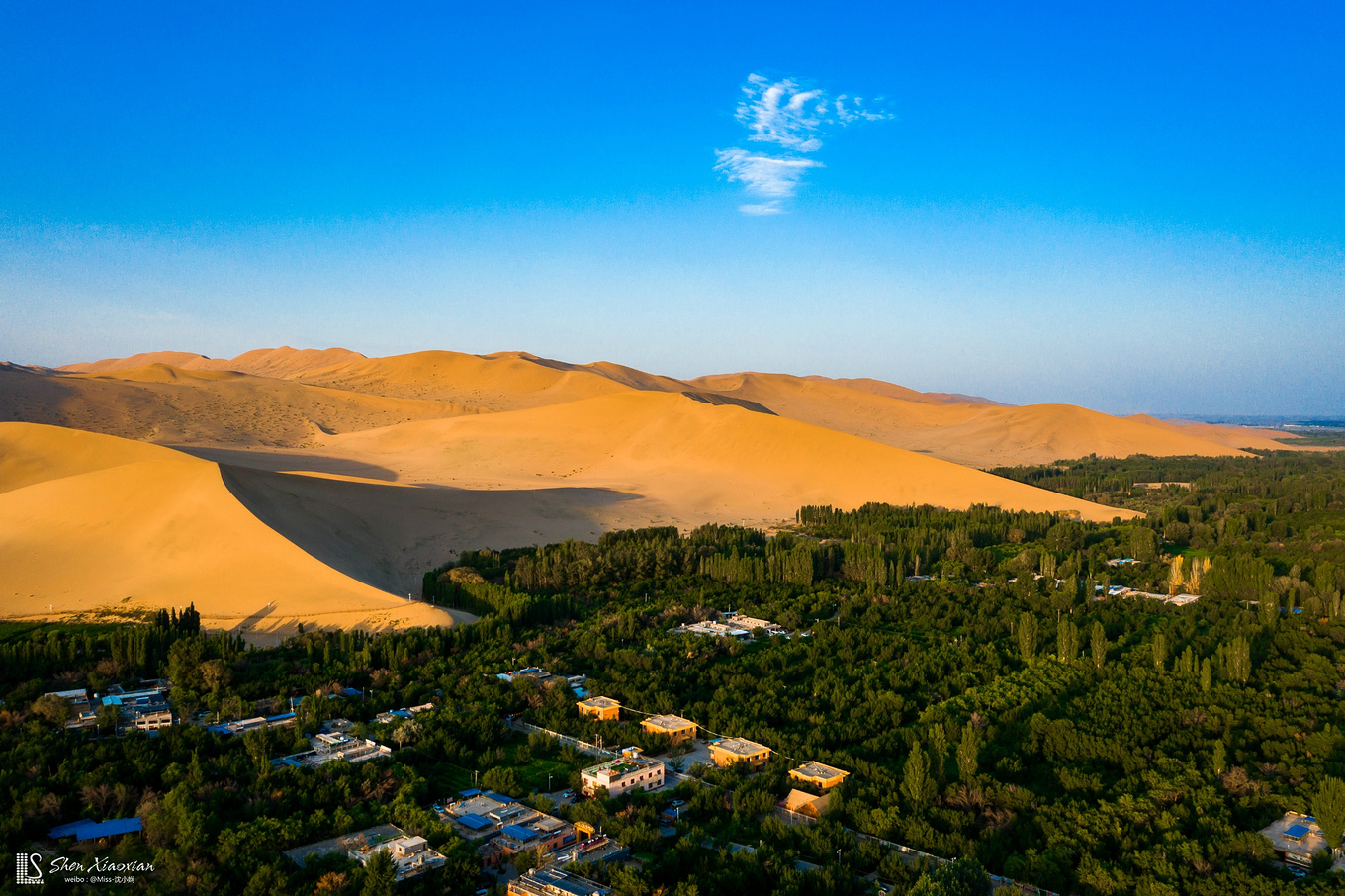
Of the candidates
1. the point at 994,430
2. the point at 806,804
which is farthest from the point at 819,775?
the point at 994,430

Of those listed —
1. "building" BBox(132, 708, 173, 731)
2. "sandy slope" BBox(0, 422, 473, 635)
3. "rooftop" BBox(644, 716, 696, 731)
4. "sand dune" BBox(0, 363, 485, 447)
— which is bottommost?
"rooftop" BBox(644, 716, 696, 731)

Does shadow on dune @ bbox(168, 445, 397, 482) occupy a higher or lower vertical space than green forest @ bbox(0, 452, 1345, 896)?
higher

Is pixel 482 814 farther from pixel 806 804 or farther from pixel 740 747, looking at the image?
pixel 806 804

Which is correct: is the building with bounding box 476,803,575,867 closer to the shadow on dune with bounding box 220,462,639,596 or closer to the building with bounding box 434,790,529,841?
the building with bounding box 434,790,529,841

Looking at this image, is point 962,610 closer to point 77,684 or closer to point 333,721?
point 333,721

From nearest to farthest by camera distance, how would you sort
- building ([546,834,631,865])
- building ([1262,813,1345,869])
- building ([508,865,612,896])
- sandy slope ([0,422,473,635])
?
building ([508,865,612,896]) → building ([546,834,631,865]) → building ([1262,813,1345,869]) → sandy slope ([0,422,473,635])

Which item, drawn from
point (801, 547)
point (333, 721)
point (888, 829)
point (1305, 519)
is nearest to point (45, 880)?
point (333, 721)

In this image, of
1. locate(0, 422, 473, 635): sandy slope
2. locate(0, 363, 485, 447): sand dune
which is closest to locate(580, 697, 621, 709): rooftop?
locate(0, 422, 473, 635): sandy slope
